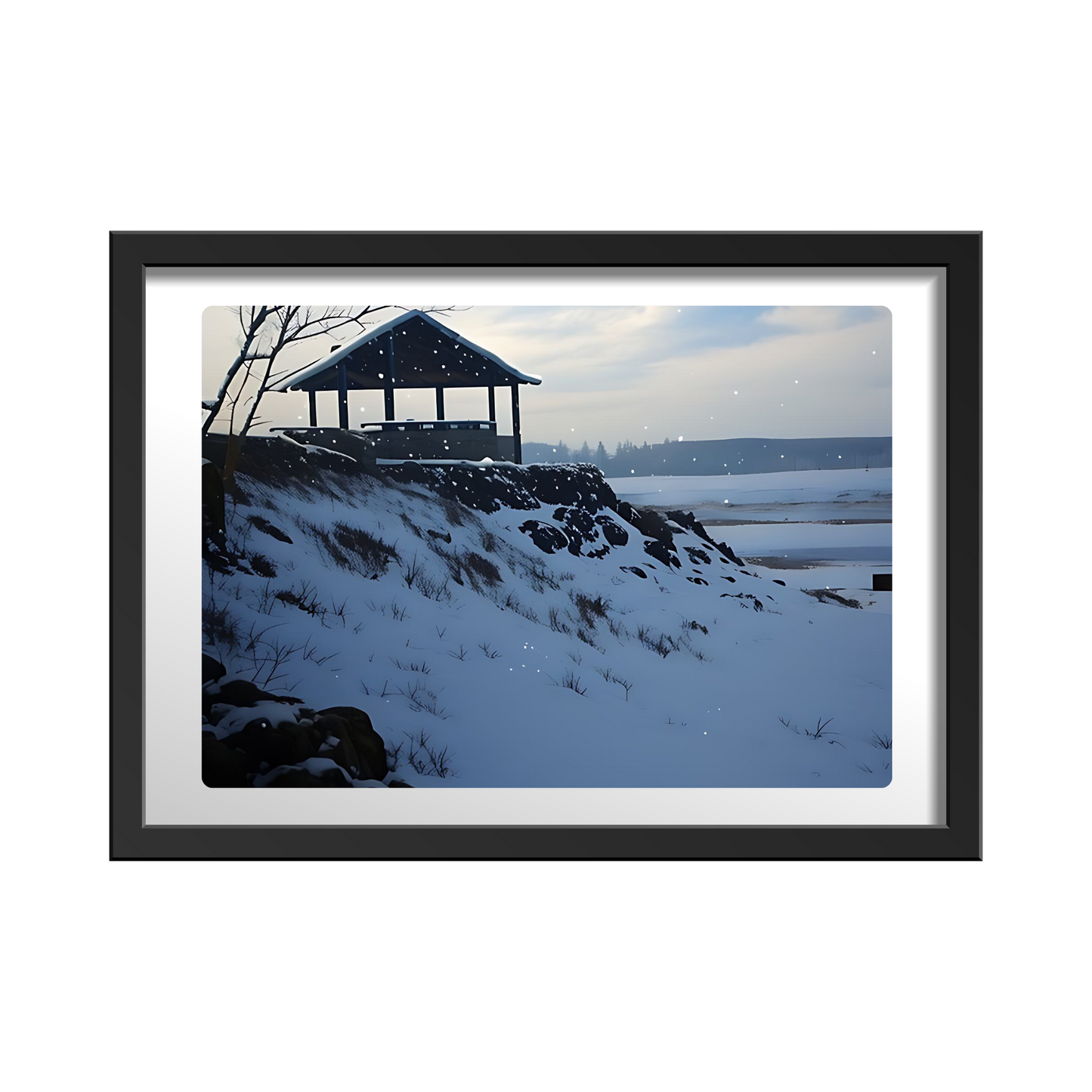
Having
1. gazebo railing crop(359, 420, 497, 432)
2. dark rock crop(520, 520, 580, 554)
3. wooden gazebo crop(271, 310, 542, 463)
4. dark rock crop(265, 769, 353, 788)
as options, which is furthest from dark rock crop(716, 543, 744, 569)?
dark rock crop(265, 769, 353, 788)

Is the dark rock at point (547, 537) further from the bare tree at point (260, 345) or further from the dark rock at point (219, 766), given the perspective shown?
the dark rock at point (219, 766)

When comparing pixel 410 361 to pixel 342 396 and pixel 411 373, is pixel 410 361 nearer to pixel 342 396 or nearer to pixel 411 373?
pixel 411 373

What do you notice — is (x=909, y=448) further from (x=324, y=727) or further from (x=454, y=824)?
(x=324, y=727)

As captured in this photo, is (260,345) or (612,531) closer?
(260,345)

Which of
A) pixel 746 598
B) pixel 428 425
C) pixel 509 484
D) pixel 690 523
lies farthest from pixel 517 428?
pixel 746 598

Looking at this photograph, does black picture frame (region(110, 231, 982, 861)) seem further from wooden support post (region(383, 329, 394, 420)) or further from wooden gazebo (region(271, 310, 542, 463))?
wooden support post (region(383, 329, 394, 420))
